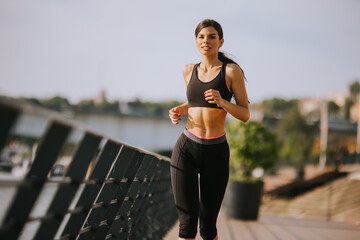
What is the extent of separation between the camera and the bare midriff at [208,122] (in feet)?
9.03

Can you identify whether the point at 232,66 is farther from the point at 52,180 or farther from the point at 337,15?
the point at 337,15

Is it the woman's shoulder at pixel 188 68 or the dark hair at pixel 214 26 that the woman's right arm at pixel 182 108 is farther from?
the dark hair at pixel 214 26

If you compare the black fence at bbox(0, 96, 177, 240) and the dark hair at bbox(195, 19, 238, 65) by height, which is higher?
the dark hair at bbox(195, 19, 238, 65)

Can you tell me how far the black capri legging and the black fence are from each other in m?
0.33

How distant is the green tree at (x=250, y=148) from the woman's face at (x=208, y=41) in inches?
246

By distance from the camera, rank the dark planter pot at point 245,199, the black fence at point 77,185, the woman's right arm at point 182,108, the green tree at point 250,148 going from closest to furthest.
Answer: the black fence at point 77,185 < the woman's right arm at point 182,108 < the dark planter pot at point 245,199 < the green tree at point 250,148

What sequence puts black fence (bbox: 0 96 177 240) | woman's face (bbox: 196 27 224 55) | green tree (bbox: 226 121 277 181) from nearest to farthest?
black fence (bbox: 0 96 177 240) < woman's face (bbox: 196 27 224 55) < green tree (bbox: 226 121 277 181)

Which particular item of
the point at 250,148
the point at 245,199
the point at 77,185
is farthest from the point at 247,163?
the point at 77,185

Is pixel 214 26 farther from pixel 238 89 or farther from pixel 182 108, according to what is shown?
pixel 182 108

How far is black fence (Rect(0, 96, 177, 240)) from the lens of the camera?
1250 mm

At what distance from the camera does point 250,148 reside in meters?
8.99

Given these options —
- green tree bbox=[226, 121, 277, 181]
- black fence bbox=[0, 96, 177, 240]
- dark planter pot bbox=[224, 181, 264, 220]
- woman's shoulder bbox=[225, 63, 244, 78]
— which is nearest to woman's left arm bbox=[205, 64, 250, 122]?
woman's shoulder bbox=[225, 63, 244, 78]

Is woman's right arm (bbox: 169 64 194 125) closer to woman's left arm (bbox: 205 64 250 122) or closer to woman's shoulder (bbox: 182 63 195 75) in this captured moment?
woman's shoulder (bbox: 182 63 195 75)

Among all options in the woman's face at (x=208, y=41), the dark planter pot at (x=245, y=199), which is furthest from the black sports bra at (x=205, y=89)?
the dark planter pot at (x=245, y=199)
